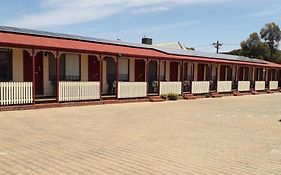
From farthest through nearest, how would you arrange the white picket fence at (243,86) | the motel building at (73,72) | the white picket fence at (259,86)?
1. the white picket fence at (259,86)
2. the white picket fence at (243,86)
3. the motel building at (73,72)

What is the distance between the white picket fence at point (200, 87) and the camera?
75.6 ft

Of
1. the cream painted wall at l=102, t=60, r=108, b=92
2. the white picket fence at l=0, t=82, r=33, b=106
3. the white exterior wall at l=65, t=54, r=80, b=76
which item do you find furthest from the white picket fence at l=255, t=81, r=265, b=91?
the white picket fence at l=0, t=82, r=33, b=106

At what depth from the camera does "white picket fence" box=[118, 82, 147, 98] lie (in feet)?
57.8

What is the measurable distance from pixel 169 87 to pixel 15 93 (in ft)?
33.4

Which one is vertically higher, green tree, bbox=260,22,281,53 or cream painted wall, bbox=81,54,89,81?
green tree, bbox=260,22,281,53

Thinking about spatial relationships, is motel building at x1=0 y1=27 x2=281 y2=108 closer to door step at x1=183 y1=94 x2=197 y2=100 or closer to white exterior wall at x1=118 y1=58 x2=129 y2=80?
white exterior wall at x1=118 y1=58 x2=129 y2=80

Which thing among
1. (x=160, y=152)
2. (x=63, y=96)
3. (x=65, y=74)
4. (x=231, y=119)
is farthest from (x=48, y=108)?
(x=160, y=152)

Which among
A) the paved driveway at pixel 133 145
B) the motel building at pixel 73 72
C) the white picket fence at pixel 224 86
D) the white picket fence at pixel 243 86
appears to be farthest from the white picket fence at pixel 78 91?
the white picket fence at pixel 243 86

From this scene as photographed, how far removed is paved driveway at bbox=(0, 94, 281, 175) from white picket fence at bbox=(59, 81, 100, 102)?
267 cm

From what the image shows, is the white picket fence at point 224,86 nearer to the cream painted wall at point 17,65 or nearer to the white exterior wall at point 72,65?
the white exterior wall at point 72,65

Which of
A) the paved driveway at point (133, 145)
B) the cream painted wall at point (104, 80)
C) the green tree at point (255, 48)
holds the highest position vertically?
the green tree at point (255, 48)

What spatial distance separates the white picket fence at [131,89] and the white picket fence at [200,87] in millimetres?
5159

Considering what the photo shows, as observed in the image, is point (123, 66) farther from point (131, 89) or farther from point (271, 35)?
point (271, 35)

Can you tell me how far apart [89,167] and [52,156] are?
3.10 feet
